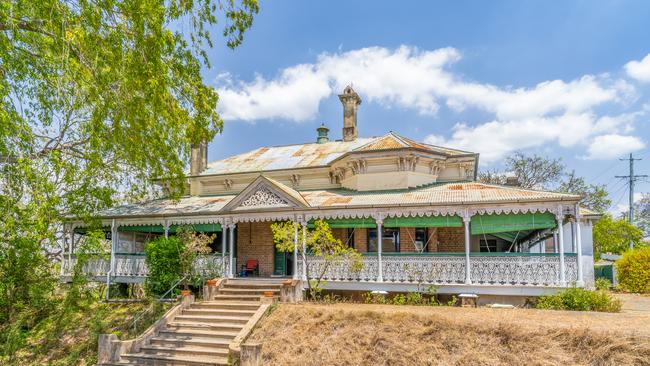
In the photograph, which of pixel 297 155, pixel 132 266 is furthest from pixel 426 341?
pixel 297 155

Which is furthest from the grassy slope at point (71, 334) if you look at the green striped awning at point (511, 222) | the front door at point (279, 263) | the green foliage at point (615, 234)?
the green foliage at point (615, 234)

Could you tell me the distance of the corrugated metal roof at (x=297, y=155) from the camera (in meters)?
20.5

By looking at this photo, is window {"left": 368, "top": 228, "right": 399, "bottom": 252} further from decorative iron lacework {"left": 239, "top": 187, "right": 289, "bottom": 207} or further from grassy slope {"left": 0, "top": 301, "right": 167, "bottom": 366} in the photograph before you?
grassy slope {"left": 0, "top": 301, "right": 167, "bottom": 366}

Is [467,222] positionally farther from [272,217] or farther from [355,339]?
[272,217]

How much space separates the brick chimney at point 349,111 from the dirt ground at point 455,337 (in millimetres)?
13529

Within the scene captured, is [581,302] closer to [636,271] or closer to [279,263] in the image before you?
[636,271]

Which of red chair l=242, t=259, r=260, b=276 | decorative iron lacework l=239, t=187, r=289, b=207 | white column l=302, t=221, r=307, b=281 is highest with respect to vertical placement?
decorative iron lacework l=239, t=187, r=289, b=207

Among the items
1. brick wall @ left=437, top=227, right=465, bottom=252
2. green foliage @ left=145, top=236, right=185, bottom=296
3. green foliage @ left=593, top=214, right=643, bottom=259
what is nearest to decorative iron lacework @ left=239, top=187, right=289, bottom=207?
green foliage @ left=145, top=236, right=185, bottom=296

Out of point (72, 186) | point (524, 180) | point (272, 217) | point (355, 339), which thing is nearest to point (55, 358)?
point (72, 186)

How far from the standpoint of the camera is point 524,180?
43.1 metres

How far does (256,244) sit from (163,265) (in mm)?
4703

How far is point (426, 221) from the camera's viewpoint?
16.3 meters

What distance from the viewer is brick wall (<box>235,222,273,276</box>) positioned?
2034 centimetres

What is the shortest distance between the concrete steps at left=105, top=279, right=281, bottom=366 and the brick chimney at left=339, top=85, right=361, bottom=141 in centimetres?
1133
